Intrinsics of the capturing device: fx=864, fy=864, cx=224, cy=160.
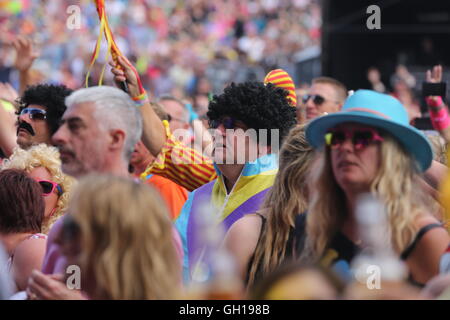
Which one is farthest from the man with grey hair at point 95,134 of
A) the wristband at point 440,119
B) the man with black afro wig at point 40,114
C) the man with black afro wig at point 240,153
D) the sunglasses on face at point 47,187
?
the wristband at point 440,119

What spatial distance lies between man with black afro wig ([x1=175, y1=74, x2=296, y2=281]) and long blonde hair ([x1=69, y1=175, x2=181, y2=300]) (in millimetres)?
1303

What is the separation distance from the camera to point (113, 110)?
10.4 ft

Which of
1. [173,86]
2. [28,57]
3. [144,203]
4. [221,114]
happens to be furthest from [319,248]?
[173,86]

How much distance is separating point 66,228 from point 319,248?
933mm

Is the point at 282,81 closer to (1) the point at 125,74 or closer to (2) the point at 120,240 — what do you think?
(1) the point at 125,74

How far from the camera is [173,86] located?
17.4 meters

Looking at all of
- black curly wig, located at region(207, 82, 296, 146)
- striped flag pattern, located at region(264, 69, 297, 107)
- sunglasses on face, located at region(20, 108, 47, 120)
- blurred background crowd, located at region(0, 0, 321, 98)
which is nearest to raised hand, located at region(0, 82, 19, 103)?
sunglasses on face, located at region(20, 108, 47, 120)

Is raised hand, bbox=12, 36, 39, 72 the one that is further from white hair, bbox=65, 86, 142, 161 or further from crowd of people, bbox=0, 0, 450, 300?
white hair, bbox=65, 86, 142, 161

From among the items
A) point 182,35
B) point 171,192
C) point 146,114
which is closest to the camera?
point 146,114

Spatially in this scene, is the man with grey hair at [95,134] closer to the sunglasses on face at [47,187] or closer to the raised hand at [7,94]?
the sunglasses on face at [47,187]

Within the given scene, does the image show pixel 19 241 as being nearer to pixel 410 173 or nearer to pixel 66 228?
pixel 66 228

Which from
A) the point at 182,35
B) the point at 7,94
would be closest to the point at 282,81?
the point at 7,94

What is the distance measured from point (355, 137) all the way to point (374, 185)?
0.59 ft

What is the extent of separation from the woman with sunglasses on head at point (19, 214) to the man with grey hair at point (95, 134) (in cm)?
61
